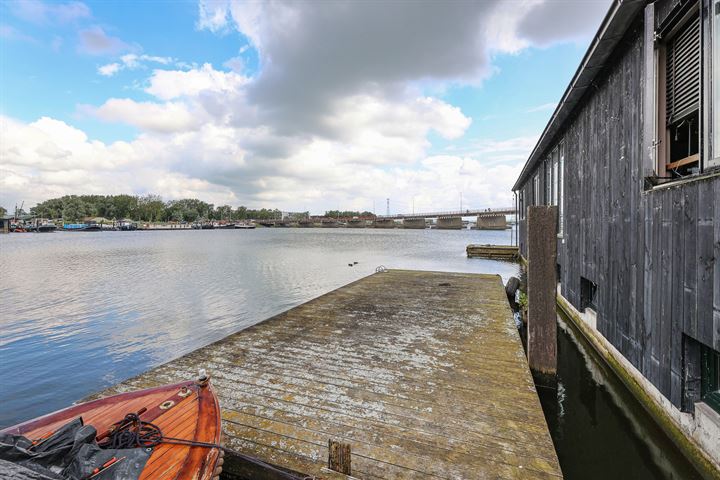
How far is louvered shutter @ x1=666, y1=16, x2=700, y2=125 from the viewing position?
12.5 ft

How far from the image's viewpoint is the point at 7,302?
1401cm

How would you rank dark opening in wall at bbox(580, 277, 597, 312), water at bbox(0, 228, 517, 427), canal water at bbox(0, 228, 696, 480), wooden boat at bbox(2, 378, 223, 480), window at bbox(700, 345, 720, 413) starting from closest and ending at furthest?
wooden boat at bbox(2, 378, 223, 480) → window at bbox(700, 345, 720, 413) → canal water at bbox(0, 228, 696, 480) → water at bbox(0, 228, 517, 427) → dark opening in wall at bbox(580, 277, 597, 312)

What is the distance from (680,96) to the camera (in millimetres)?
4133

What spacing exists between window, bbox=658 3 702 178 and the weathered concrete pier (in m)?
3.26

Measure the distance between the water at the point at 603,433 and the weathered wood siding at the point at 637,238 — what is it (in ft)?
2.43

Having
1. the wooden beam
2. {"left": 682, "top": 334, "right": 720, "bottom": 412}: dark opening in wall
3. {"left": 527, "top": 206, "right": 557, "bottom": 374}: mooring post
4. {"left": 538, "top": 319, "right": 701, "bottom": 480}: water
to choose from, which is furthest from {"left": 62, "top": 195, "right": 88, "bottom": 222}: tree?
{"left": 682, "top": 334, "right": 720, "bottom": 412}: dark opening in wall

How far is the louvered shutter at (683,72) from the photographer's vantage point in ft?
12.5

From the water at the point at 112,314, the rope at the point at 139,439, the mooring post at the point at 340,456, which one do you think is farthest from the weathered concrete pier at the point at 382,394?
the water at the point at 112,314

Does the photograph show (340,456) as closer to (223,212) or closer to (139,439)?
(139,439)

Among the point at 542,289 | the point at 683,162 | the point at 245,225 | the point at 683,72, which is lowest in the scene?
the point at 542,289

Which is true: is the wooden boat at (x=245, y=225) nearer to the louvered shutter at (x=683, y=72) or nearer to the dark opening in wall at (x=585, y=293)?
the dark opening in wall at (x=585, y=293)

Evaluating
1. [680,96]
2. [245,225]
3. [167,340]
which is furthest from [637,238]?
[245,225]

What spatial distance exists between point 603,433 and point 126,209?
172m

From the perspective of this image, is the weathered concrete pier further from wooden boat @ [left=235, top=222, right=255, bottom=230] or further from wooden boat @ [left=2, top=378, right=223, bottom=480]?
wooden boat @ [left=235, top=222, right=255, bottom=230]
